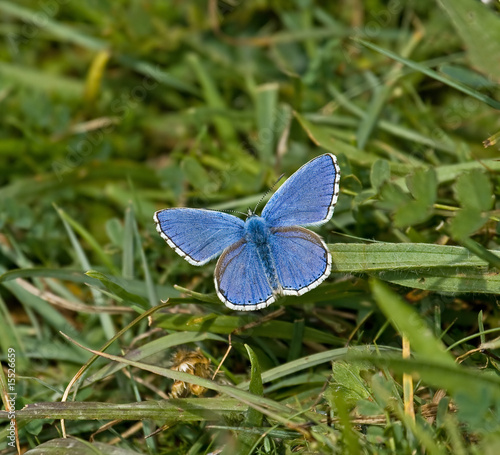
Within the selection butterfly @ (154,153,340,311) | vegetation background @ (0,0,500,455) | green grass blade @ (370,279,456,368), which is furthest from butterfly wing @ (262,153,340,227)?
green grass blade @ (370,279,456,368)

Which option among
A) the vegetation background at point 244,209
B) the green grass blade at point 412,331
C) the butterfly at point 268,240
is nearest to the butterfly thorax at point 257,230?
the butterfly at point 268,240

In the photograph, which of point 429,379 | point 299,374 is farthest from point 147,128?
point 429,379

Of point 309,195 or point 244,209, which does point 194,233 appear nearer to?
point 309,195

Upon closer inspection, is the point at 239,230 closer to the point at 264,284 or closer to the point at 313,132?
the point at 264,284

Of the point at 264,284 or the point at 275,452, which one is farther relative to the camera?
the point at 264,284

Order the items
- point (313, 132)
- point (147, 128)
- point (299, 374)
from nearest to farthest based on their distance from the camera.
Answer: point (299, 374), point (313, 132), point (147, 128)

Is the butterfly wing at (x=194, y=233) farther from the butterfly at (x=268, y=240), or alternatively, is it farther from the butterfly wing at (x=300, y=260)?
the butterfly wing at (x=300, y=260)

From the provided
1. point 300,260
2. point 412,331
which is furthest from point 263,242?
point 412,331

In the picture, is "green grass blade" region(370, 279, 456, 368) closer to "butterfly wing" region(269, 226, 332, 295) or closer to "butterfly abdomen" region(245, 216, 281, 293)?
"butterfly wing" region(269, 226, 332, 295)
